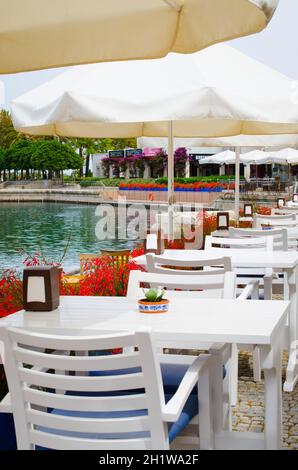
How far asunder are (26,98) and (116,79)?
75 cm

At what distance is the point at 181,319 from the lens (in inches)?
122

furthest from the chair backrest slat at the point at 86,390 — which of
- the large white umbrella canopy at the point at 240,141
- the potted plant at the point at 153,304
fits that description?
the large white umbrella canopy at the point at 240,141

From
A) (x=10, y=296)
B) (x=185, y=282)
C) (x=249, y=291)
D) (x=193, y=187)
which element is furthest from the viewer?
(x=193, y=187)

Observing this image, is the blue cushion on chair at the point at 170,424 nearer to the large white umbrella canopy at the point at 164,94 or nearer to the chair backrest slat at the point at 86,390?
the chair backrest slat at the point at 86,390

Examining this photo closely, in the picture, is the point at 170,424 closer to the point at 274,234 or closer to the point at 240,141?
the point at 274,234

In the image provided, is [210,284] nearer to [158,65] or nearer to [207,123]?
[158,65]

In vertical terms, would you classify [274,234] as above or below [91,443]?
above

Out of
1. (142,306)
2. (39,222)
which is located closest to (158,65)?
(142,306)

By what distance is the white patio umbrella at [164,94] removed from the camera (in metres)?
5.38

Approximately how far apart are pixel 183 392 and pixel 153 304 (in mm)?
793

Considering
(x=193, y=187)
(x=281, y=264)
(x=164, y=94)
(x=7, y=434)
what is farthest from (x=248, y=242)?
(x=193, y=187)

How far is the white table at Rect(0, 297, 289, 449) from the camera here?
2824 millimetres

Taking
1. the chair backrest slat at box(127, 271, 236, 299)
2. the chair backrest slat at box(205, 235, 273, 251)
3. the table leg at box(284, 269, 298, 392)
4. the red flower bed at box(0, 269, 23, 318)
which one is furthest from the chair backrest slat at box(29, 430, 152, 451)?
the chair backrest slat at box(205, 235, 273, 251)
